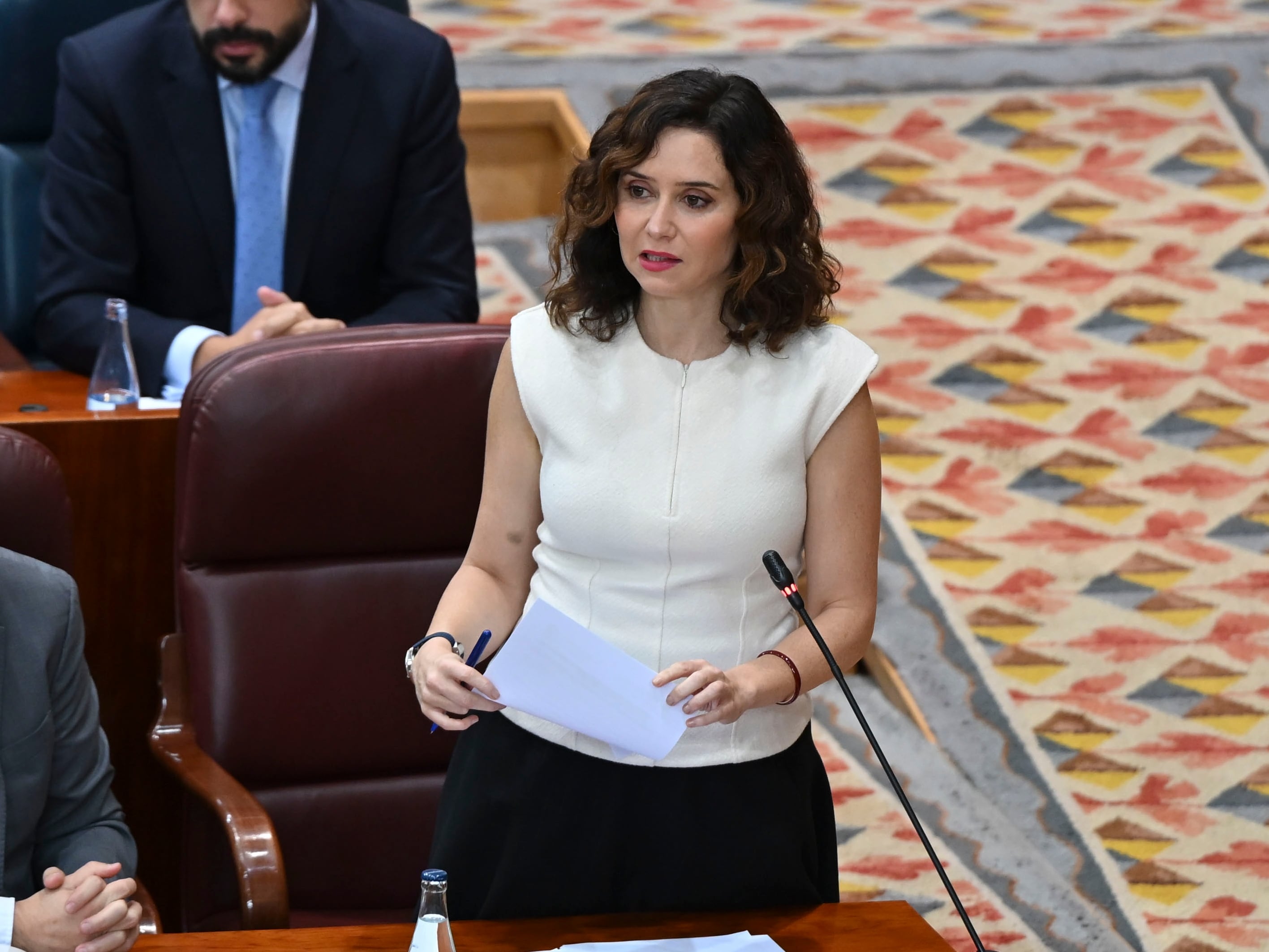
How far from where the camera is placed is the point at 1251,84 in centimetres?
393

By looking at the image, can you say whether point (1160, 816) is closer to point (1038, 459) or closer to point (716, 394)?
point (1038, 459)

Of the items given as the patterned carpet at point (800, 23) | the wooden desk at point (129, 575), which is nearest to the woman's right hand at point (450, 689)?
the wooden desk at point (129, 575)

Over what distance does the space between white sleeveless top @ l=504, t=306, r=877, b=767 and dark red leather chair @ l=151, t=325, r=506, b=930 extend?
1.10ft

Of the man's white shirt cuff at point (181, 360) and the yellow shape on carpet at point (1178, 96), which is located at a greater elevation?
the yellow shape on carpet at point (1178, 96)

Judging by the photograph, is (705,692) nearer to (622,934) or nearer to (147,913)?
(622,934)

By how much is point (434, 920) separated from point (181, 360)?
1.14 meters

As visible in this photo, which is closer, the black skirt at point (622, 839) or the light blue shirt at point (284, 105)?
the black skirt at point (622, 839)

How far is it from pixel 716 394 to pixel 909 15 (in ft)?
10.4

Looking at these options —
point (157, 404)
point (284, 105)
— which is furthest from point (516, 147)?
point (157, 404)

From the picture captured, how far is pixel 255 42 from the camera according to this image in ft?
6.95

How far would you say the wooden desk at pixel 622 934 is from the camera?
3.79 feet

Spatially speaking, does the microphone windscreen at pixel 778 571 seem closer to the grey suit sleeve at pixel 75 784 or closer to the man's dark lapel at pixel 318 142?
the grey suit sleeve at pixel 75 784

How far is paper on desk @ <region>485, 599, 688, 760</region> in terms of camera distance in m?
1.15

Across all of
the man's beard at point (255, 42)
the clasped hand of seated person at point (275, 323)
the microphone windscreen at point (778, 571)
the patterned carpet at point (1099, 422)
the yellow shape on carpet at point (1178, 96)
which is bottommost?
the patterned carpet at point (1099, 422)
